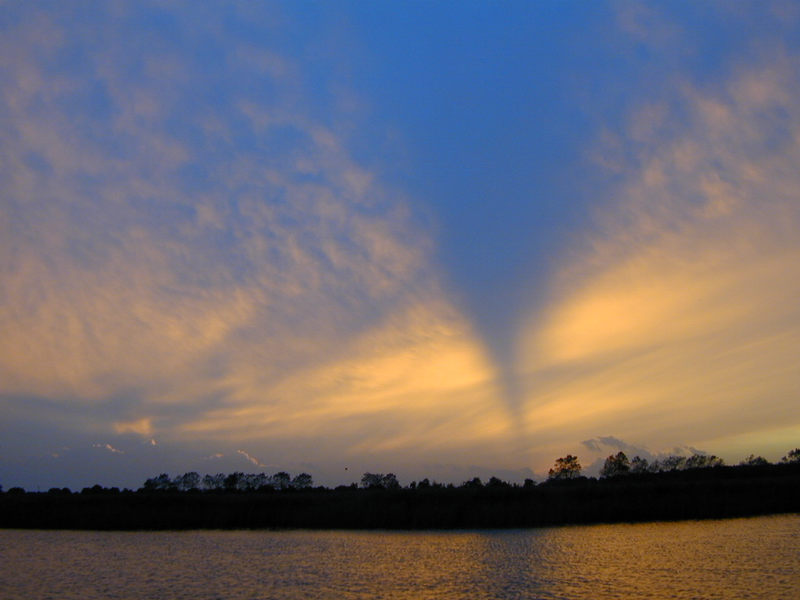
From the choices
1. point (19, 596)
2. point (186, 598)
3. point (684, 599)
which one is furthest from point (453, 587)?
point (19, 596)

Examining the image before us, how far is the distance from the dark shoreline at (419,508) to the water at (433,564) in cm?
293

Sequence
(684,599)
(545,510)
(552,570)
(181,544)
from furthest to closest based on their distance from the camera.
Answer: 1. (545,510)
2. (181,544)
3. (552,570)
4. (684,599)

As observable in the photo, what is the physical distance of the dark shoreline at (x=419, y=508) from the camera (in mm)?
42906

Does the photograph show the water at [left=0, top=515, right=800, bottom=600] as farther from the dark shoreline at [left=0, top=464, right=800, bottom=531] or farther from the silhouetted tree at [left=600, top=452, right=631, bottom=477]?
the silhouetted tree at [left=600, top=452, right=631, bottom=477]

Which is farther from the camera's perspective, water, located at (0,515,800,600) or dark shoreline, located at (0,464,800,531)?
dark shoreline, located at (0,464,800,531)

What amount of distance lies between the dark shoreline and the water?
9.60 feet

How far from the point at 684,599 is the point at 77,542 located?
35240 millimetres

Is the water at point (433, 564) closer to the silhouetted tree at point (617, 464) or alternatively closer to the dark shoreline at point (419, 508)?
the dark shoreline at point (419, 508)

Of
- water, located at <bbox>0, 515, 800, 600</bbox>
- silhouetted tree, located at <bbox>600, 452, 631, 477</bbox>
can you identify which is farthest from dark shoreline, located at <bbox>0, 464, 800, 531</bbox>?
silhouetted tree, located at <bbox>600, 452, 631, 477</bbox>

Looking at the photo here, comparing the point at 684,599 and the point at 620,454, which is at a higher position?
the point at 620,454

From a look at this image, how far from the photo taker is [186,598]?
65.2 ft

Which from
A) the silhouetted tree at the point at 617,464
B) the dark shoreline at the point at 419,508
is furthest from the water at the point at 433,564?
the silhouetted tree at the point at 617,464

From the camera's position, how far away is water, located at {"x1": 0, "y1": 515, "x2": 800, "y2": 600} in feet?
66.2

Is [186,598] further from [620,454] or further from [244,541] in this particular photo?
[620,454]
